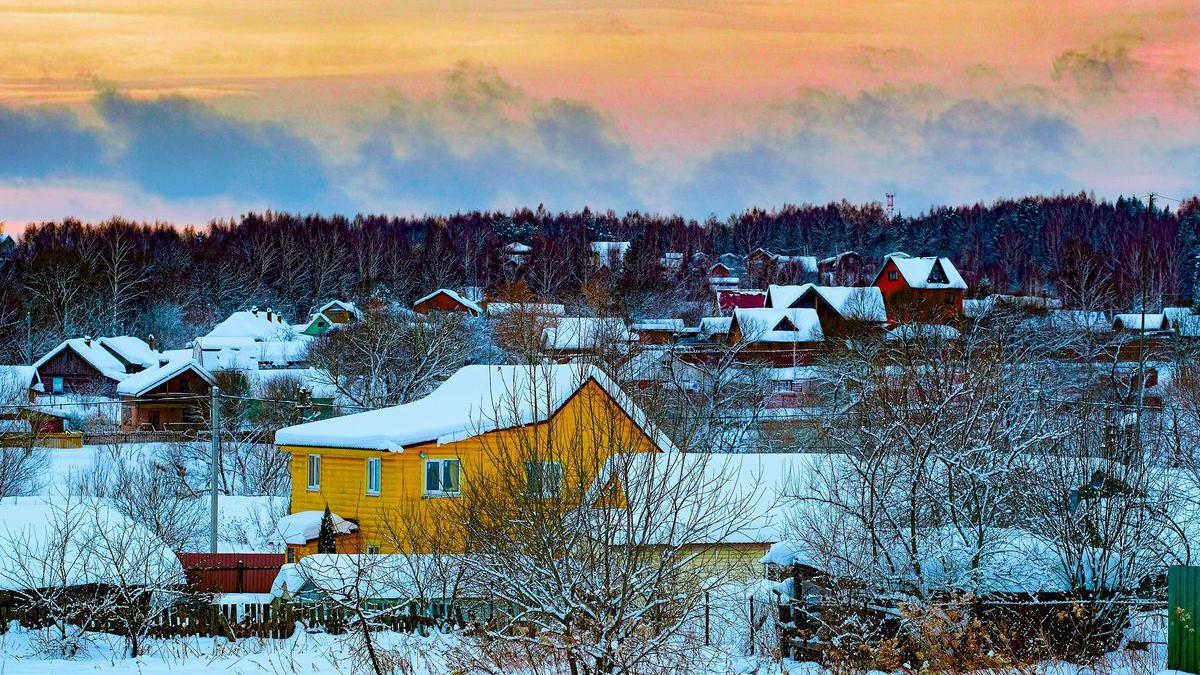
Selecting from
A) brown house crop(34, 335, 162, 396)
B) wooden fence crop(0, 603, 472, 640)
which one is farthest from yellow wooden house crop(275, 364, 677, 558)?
brown house crop(34, 335, 162, 396)

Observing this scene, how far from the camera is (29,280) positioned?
86188 millimetres

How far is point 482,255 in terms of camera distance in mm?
117062

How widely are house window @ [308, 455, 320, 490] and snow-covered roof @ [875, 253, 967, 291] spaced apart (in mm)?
56656

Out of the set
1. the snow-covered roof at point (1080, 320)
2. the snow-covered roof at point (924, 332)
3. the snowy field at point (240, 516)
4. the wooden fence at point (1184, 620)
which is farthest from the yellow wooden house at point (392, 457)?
the snow-covered roof at point (1080, 320)

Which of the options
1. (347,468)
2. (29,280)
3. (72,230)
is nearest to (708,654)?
(347,468)

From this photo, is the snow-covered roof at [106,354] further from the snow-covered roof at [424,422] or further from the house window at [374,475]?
the house window at [374,475]

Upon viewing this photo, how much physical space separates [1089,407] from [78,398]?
184 feet

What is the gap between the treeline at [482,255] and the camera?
273ft

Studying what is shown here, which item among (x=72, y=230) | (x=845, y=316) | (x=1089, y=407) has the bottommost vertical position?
(x=1089, y=407)

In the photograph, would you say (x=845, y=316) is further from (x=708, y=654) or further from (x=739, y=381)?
(x=708, y=654)

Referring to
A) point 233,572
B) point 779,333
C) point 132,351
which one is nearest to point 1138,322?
point 779,333

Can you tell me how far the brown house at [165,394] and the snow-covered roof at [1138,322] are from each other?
1771 inches

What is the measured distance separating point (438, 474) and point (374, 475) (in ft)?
4.70

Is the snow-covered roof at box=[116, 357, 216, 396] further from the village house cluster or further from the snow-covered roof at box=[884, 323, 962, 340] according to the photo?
the snow-covered roof at box=[884, 323, 962, 340]
